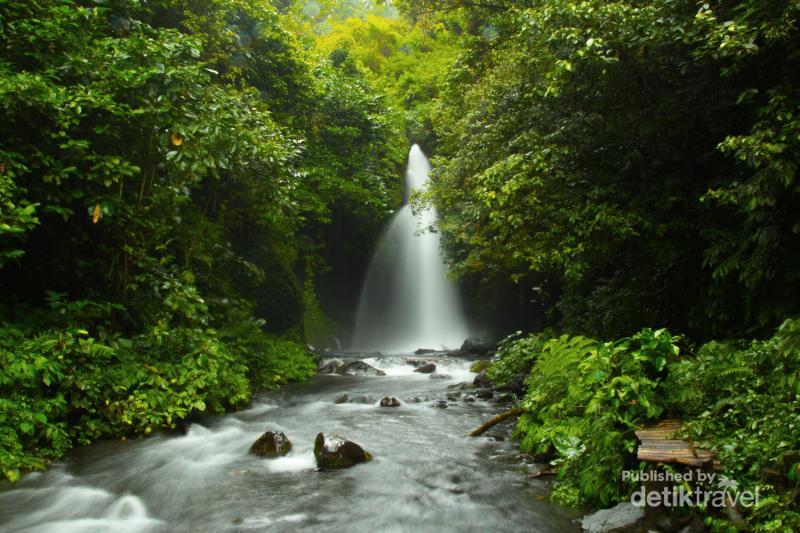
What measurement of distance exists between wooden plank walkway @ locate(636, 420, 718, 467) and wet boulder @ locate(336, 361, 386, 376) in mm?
11209

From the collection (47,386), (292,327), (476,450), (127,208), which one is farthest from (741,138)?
(292,327)

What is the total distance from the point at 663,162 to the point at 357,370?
10872mm

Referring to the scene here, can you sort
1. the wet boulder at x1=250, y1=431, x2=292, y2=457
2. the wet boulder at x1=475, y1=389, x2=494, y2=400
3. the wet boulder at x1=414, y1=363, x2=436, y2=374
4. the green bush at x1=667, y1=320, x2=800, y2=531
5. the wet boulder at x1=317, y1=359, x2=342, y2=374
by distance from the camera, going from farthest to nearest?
the wet boulder at x1=414, y1=363, x2=436, y2=374
the wet boulder at x1=317, y1=359, x2=342, y2=374
the wet boulder at x1=475, y1=389, x2=494, y2=400
the wet boulder at x1=250, y1=431, x2=292, y2=457
the green bush at x1=667, y1=320, x2=800, y2=531

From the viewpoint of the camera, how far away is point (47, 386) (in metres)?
6.02

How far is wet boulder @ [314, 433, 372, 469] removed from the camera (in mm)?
6113

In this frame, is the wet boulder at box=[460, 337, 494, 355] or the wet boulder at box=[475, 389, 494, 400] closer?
the wet boulder at box=[475, 389, 494, 400]

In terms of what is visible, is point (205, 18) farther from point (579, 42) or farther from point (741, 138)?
point (741, 138)

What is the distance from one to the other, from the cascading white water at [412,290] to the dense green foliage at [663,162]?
17.1m

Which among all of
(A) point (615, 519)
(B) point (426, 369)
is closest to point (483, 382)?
(B) point (426, 369)

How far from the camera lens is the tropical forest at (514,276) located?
13.9 ft

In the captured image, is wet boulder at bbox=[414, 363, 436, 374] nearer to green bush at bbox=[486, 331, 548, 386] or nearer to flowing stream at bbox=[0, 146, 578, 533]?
green bush at bbox=[486, 331, 548, 386]

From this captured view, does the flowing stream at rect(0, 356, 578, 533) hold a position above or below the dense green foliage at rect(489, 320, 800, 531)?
below

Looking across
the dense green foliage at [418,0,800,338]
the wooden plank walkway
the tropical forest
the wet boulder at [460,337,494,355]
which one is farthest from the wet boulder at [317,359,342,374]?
the wooden plank walkway

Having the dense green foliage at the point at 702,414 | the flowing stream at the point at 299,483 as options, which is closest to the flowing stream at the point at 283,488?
the flowing stream at the point at 299,483
